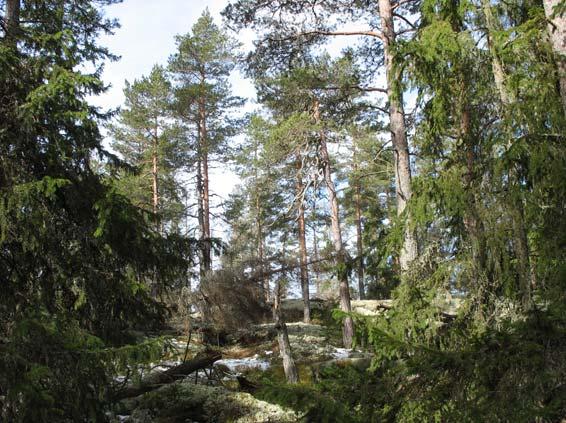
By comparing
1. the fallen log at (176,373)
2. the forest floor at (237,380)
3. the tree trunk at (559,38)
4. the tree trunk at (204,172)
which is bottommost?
the forest floor at (237,380)

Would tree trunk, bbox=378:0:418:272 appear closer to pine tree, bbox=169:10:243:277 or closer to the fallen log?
the fallen log

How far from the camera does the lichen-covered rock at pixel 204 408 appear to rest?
24.8ft

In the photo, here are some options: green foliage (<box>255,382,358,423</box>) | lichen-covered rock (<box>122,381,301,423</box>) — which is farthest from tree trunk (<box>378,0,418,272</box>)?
green foliage (<box>255,382,358,423</box>)

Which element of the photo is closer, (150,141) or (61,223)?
(61,223)

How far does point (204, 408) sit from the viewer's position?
310 inches

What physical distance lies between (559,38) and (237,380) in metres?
8.04

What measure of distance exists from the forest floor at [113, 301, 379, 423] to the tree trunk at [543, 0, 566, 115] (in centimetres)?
355

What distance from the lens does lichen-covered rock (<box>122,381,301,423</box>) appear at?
7.57 metres

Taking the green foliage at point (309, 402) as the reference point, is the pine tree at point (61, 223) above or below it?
above

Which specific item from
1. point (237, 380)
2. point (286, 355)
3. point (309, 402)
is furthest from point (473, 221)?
point (286, 355)

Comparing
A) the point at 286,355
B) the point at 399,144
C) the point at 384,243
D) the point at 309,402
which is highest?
the point at 399,144

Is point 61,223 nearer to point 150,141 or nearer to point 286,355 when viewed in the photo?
point 286,355

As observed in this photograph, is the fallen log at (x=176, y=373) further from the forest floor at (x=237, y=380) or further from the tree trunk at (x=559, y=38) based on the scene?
the tree trunk at (x=559, y=38)

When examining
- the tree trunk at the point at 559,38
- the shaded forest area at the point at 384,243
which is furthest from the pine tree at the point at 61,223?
the tree trunk at the point at 559,38
